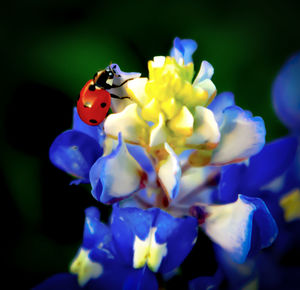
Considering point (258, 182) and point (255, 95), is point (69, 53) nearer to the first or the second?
point (255, 95)

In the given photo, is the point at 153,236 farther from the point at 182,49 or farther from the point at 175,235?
the point at 182,49

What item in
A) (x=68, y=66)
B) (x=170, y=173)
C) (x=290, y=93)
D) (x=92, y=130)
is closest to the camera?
(x=170, y=173)

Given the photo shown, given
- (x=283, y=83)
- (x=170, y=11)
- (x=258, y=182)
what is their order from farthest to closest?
1. (x=170, y=11)
2. (x=283, y=83)
3. (x=258, y=182)

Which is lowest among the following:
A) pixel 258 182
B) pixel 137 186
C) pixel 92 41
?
pixel 258 182

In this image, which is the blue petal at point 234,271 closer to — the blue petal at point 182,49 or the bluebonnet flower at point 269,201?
the bluebonnet flower at point 269,201

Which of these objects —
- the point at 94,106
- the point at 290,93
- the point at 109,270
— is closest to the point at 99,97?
the point at 94,106

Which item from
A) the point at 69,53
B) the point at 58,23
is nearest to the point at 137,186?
the point at 69,53

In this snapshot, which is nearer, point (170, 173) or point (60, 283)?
point (170, 173)
